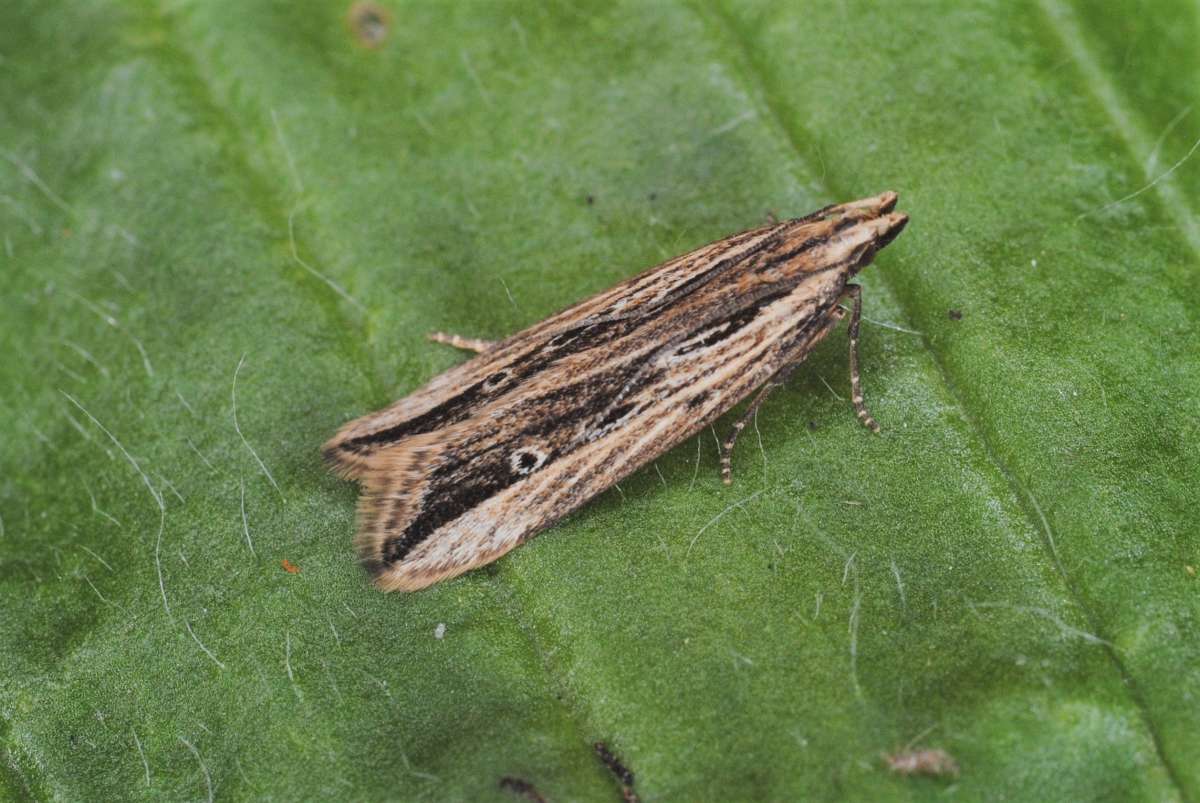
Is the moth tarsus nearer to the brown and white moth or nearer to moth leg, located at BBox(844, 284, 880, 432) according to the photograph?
the brown and white moth

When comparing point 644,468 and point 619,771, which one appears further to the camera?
point 644,468

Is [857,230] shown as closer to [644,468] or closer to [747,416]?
[747,416]

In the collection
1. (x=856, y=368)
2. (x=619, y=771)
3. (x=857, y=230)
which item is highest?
(x=857, y=230)

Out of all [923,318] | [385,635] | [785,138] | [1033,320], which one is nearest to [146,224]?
[385,635]

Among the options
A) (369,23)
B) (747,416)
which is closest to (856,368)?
(747,416)

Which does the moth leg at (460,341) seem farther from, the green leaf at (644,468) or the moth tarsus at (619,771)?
the moth tarsus at (619,771)

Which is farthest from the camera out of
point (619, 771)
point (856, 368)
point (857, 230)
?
point (856, 368)

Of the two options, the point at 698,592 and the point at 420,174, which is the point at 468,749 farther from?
the point at 420,174
